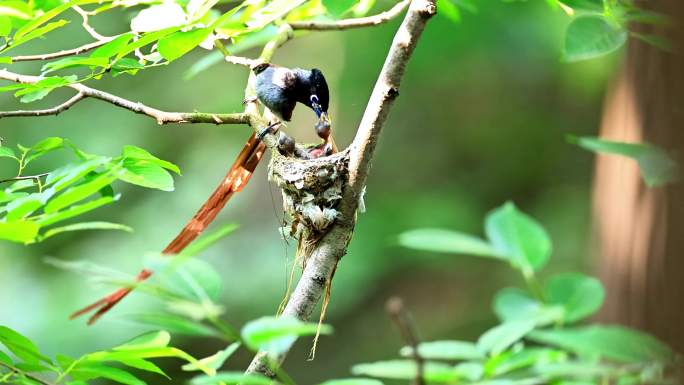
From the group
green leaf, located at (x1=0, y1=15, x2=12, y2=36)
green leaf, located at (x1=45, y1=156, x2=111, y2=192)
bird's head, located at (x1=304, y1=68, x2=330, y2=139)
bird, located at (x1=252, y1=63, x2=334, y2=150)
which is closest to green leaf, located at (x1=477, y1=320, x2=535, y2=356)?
green leaf, located at (x1=45, y1=156, x2=111, y2=192)

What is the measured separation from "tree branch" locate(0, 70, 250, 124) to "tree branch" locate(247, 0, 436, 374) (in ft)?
1.49

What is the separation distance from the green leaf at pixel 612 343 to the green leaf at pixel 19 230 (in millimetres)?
782

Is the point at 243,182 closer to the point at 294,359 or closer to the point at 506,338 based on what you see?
the point at 506,338

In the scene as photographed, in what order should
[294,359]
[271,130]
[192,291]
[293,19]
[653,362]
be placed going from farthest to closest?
[294,359] < [293,19] < [271,130] < [192,291] < [653,362]

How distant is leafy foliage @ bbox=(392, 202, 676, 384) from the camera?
2.67 feet

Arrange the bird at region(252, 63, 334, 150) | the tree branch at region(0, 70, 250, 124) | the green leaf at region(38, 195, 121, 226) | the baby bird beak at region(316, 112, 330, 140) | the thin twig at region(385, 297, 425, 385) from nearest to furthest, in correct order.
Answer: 1. the thin twig at region(385, 297, 425, 385)
2. the green leaf at region(38, 195, 121, 226)
3. the tree branch at region(0, 70, 250, 124)
4. the bird at region(252, 63, 334, 150)
5. the baby bird beak at region(316, 112, 330, 140)

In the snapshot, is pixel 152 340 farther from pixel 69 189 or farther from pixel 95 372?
pixel 69 189

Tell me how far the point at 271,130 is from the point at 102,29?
A: 4373 mm

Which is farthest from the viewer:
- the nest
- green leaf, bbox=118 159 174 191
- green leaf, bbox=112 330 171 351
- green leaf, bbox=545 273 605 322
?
the nest

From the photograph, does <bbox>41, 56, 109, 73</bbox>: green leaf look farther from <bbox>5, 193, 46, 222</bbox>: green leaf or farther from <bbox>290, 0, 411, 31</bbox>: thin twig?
<bbox>290, 0, 411, 31</bbox>: thin twig

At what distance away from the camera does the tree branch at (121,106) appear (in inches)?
76.6

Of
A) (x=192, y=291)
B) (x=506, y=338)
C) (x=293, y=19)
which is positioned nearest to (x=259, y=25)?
(x=293, y=19)

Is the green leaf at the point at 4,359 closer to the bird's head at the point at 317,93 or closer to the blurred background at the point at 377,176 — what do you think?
the bird's head at the point at 317,93

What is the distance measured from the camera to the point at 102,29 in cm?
629
